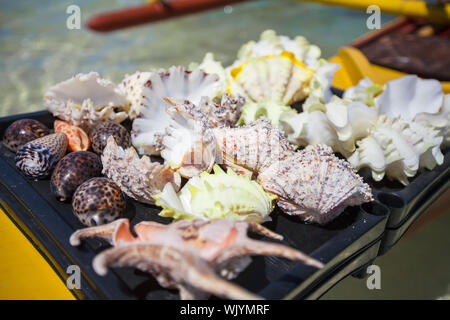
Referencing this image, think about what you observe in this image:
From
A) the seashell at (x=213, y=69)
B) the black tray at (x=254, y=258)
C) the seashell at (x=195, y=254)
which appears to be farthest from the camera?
the seashell at (x=213, y=69)

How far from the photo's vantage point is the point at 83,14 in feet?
18.5

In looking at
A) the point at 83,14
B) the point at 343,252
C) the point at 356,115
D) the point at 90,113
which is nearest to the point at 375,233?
the point at 343,252

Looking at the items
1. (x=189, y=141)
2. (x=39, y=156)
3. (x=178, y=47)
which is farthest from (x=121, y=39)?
(x=189, y=141)

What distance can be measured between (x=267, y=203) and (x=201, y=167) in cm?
19

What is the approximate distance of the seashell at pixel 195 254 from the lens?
0.56m

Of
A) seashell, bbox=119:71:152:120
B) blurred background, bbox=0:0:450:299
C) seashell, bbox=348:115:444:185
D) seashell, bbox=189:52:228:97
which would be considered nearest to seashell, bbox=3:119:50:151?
seashell, bbox=119:71:152:120

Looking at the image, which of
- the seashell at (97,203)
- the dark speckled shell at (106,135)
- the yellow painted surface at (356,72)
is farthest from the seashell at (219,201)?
the yellow painted surface at (356,72)

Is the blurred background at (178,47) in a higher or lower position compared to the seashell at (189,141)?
lower

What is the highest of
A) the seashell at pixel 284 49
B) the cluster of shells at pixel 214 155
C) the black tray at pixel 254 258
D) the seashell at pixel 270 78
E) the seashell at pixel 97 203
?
the seashell at pixel 284 49

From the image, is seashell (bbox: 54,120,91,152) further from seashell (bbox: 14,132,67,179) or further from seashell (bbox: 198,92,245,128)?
seashell (bbox: 198,92,245,128)

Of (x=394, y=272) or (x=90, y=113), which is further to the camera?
(x=394, y=272)

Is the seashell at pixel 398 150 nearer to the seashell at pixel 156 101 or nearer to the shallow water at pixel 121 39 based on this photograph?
the seashell at pixel 156 101

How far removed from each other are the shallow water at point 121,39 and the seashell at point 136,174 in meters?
2.48
